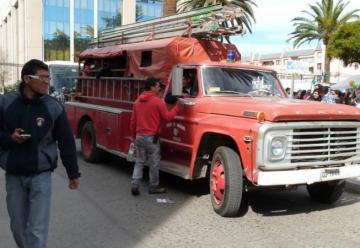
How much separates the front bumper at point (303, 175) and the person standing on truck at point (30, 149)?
2.78 m

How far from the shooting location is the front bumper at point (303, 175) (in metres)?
6.09

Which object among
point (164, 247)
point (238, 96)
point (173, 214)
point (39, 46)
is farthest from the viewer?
point (39, 46)

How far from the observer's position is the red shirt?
7.59 metres

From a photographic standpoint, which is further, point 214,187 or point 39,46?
point 39,46

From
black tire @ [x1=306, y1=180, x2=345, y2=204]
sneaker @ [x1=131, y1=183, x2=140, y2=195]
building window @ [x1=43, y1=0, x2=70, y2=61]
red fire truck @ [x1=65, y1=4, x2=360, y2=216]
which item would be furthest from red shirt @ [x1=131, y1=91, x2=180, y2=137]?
building window @ [x1=43, y1=0, x2=70, y2=61]

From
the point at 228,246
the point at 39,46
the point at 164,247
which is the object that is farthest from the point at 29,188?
the point at 39,46

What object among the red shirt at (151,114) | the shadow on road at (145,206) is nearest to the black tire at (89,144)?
the shadow on road at (145,206)

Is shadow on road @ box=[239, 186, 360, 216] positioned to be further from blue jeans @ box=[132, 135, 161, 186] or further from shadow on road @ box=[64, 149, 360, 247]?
blue jeans @ box=[132, 135, 161, 186]

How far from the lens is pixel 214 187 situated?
22.7 feet

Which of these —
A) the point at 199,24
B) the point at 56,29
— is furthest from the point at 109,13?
the point at 199,24

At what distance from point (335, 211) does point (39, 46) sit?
5882 centimetres

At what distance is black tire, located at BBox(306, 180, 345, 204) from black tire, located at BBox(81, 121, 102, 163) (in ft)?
15.0

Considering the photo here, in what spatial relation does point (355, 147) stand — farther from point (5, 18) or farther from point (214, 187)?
point (5, 18)

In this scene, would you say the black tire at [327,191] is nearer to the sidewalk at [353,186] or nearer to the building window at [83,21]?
the sidewalk at [353,186]
